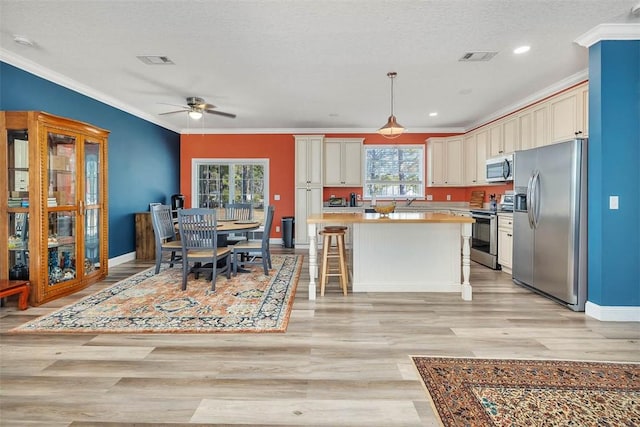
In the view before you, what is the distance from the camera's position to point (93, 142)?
422cm

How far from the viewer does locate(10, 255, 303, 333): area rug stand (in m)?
2.84

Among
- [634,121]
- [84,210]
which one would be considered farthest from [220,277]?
[634,121]

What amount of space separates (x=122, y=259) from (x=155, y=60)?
3.40 m

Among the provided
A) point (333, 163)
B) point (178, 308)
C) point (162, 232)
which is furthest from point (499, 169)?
point (162, 232)

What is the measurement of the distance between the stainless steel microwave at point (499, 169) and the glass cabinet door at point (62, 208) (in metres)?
5.88

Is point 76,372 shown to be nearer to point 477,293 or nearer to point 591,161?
point 477,293

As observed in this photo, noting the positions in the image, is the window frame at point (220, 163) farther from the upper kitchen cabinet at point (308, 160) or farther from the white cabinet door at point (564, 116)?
the white cabinet door at point (564, 116)

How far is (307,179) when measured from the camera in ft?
23.9

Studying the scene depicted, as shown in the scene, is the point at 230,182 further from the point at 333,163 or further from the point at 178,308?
the point at 178,308

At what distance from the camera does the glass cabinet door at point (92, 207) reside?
4.11m

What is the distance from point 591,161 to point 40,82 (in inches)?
238

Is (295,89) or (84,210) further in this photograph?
(295,89)

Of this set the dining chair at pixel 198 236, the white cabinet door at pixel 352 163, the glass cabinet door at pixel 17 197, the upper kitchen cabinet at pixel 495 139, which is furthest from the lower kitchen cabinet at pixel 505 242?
the glass cabinet door at pixel 17 197

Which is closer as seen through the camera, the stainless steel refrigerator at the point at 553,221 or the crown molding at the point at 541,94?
the stainless steel refrigerator at the point at 553,221
